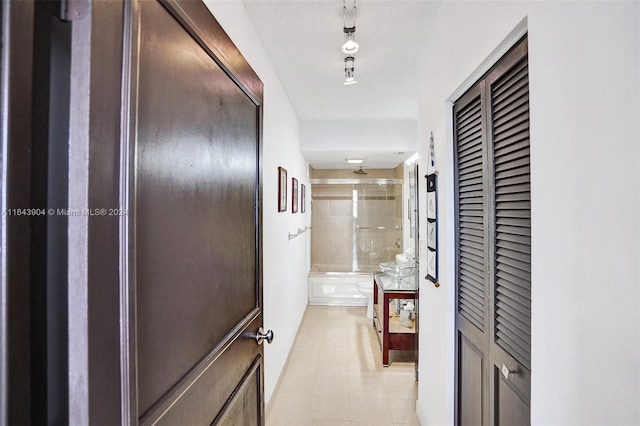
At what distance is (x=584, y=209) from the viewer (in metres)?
0.75

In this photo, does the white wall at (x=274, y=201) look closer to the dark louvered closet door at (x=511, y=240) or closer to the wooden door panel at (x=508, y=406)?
the dark louvered closet door at (x=511, y=240)

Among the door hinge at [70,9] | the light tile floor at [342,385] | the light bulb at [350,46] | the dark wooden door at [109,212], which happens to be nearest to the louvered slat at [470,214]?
the light bulb at [350,46]

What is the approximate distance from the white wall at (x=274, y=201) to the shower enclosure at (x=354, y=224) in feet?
6.03

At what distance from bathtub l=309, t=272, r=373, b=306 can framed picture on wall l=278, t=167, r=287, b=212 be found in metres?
2.27

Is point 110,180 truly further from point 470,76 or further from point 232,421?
point 470,76

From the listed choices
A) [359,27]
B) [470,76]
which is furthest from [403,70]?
[470,76]

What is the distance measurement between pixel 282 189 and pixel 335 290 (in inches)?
104

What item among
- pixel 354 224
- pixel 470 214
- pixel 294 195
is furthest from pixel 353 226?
pixel 470 214

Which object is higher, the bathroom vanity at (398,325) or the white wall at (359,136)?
the white wall at (359,136)

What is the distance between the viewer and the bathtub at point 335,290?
16.3 ft

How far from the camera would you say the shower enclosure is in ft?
17.8

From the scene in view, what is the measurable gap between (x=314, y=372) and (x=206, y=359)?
2245mm

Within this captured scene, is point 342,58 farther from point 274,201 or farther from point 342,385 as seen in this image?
point 342,385

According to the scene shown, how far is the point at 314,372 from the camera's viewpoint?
2885 millimetres
